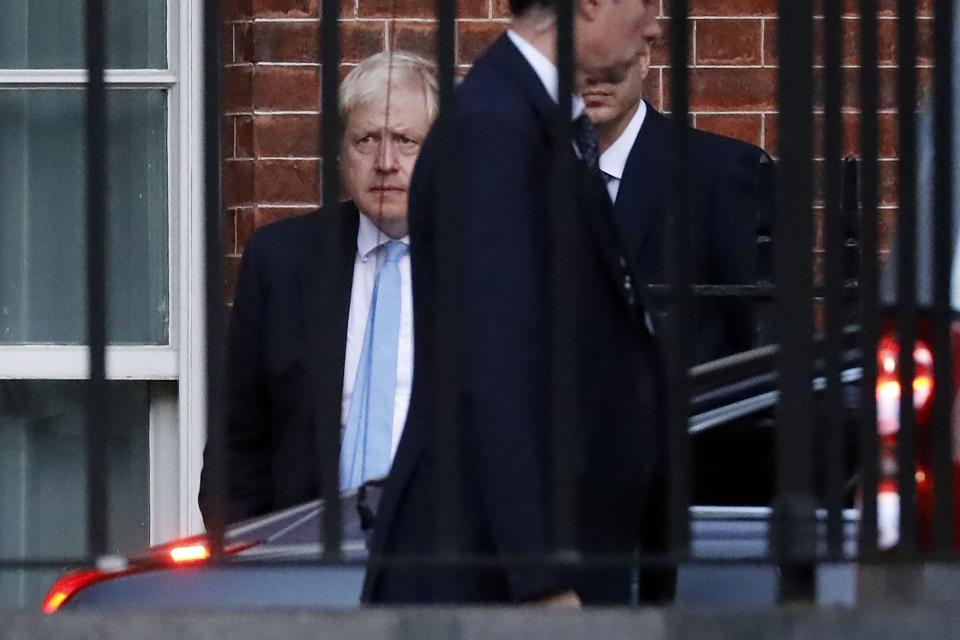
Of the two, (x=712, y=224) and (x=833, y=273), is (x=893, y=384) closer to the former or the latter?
(x=833, y=273)

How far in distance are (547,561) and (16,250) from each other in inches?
148

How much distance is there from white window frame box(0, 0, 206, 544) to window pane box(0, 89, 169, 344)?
0.04 metres

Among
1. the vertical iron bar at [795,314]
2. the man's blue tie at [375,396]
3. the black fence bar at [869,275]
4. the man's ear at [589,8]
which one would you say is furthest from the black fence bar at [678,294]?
the man's blue tie at [375,396]

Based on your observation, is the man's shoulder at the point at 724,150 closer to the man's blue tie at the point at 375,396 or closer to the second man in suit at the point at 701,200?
the second man in suit at the point at 701,200

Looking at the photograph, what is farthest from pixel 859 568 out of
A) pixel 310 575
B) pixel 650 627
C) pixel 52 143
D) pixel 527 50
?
pixel 52 143

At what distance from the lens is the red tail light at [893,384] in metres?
2.88

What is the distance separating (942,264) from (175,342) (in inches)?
145

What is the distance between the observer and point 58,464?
621 centimetres

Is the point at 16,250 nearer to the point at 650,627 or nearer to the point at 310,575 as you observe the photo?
the point at 310,575

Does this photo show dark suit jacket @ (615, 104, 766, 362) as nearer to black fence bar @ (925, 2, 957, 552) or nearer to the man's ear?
the man's ear

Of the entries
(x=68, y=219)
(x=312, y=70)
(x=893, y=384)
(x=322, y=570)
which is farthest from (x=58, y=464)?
(x=893, y=384)

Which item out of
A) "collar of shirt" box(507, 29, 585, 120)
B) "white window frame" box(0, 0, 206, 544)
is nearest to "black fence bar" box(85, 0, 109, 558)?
"collar of shirt" box(507, 29, 585, 120)

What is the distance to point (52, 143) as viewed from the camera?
20.0 feet

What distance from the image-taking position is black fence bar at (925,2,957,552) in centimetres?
268
